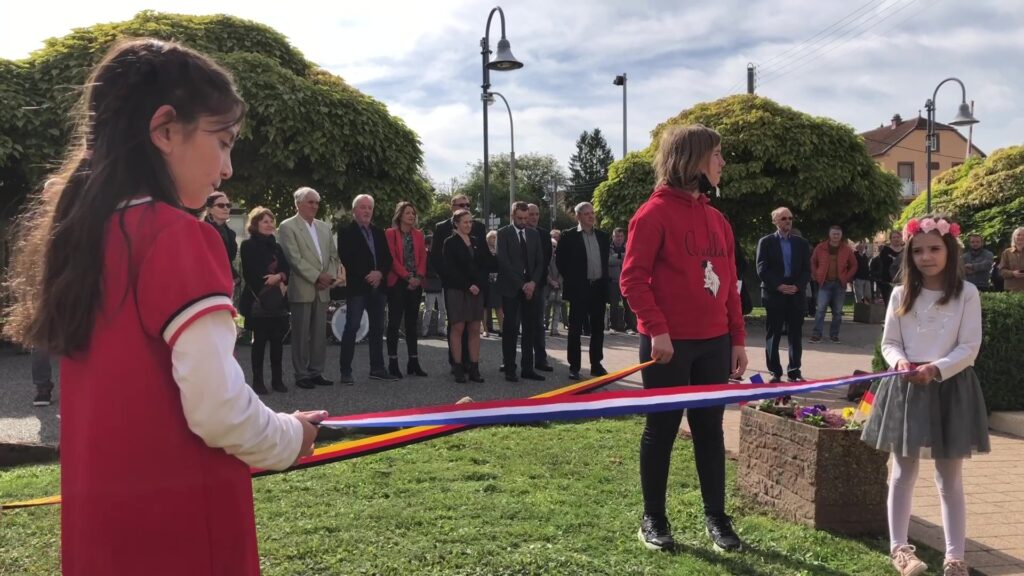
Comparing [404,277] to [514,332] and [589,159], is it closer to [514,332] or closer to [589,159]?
[514,332]

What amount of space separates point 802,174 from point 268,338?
1303 cm

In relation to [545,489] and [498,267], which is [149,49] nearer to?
[545,489]

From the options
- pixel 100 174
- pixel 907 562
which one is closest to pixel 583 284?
pixel 907 562

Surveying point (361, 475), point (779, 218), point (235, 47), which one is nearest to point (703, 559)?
point (361, 475)

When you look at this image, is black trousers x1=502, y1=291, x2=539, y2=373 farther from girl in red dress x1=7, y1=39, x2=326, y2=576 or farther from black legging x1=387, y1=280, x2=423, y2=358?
girl in red dress x1=7, y1=39, x2=326, y2=576

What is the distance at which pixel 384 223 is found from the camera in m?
15.3

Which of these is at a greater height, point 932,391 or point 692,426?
point 932,391

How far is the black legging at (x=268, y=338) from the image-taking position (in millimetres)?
8438

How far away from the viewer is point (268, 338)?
8.62 metres

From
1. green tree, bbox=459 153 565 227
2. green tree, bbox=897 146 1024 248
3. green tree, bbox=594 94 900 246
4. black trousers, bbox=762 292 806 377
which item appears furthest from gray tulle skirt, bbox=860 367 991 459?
green tree, bbox=459 153 565 227

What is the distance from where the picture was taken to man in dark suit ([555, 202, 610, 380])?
961 centimetres

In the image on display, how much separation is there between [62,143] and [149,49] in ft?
41.7

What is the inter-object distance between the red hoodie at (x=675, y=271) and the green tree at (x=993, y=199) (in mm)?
18605

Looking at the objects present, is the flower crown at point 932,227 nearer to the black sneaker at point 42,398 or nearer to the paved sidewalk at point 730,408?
the paved sidewalk at point 730,408
